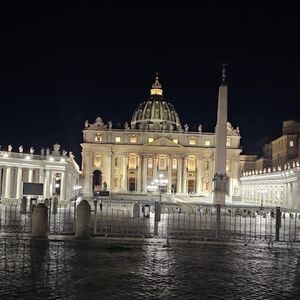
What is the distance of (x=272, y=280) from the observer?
1091 cm

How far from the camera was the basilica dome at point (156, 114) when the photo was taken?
13288cm

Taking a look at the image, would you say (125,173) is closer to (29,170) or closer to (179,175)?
(179,175)

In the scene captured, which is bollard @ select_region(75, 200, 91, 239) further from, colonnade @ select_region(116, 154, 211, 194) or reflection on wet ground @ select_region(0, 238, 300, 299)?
colonnade @ select_region(116, 154, 211, 194)

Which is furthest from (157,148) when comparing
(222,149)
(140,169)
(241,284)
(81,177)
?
(241,284)

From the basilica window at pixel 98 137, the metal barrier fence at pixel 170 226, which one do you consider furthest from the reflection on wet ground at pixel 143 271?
the basilica window at pixel 98 137

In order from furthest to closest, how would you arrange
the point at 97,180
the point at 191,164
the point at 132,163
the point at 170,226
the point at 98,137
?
1. the point at 97,180
2. the point at 191,164
3. the point at 132,163
4. the point at 98,137
5. the point at 170,226

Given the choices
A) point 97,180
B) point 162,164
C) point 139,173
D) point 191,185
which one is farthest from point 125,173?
point 191,185

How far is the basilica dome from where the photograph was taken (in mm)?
132875

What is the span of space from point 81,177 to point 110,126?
13.8 meters

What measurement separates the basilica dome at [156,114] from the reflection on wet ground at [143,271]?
112 metres

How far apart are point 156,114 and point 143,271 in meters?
124

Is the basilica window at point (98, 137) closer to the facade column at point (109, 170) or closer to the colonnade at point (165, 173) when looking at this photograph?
the facade column at point (109, 170)

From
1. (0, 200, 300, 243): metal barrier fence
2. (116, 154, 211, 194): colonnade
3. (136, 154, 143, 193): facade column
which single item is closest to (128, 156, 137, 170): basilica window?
(116, 154, 211, 194): colonnade

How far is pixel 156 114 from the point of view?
135 m
